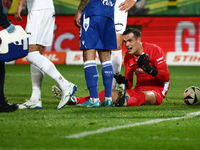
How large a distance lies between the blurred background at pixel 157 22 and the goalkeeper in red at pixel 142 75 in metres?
13.6

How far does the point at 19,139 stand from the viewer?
119 inches

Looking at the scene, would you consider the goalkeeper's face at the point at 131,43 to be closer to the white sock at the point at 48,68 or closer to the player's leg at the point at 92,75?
the player's leg at the point at 92,75

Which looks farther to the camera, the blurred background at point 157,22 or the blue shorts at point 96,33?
the blurred background at point 157,22

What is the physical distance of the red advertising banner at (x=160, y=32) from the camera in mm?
19453

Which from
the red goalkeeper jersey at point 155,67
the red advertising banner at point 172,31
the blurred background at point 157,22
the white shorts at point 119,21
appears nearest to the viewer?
the red goalkeeper jersey at point 155,67

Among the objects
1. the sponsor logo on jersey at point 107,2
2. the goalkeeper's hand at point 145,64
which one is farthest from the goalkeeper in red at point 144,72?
the sponsor logo on jersey at point 107,2

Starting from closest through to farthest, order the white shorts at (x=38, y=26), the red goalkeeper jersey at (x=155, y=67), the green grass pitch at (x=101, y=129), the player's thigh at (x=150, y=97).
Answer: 1. the green grass pitch at (x=101, y=129)
2. the white shorts at (x=38, y=26)
3. the player's thigh at (x=150, y=97)
4. the red goalkeeper jersey at (x=155, y=67)

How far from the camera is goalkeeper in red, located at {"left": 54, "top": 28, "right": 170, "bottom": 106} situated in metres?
4.92

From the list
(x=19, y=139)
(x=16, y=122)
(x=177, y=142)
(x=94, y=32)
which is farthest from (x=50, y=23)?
(x=177, y=142)

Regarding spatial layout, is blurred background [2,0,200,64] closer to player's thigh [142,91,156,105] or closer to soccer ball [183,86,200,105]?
soccer ball [183,86,200,105]

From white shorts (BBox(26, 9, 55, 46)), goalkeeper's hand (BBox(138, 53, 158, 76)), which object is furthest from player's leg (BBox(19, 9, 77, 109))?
goalkeeper's hand (BBox(138, 53, 158, 76))

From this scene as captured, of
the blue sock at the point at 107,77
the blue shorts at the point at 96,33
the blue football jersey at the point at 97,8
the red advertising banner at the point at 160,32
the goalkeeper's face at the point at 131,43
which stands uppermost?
the blue football jersey at the point at 97,8

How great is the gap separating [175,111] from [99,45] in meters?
1.24

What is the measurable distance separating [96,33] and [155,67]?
1.06 metres
